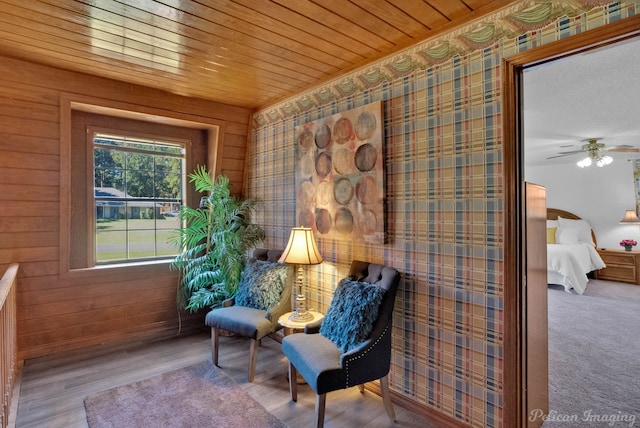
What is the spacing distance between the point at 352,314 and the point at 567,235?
6492 millimetres

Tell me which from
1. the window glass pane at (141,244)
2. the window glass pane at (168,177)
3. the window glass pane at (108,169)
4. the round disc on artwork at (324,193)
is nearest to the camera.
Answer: the round disc on artwork at (324,193)

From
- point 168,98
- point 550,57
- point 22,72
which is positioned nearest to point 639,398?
point 550,57

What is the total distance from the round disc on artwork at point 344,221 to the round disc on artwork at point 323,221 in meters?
0.11

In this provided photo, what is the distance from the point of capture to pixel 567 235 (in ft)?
22.0

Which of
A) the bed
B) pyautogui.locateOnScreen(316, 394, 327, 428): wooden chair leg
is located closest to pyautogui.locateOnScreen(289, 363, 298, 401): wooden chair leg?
pyautogui.locateOnScreen(316, 394, 327, 428): wooden chair leg

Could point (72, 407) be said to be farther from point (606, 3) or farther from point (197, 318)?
point (606, 3)

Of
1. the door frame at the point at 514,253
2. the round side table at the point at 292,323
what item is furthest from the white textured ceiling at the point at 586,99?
the round side table at the point at 292,323

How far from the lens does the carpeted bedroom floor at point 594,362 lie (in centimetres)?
228

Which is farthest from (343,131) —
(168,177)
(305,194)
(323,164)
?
(168,177)

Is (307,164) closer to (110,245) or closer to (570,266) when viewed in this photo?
(110,245)

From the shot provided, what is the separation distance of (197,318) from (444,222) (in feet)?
9.96

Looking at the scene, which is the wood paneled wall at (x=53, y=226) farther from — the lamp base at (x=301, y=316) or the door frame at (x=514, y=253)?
the door frame at (x=514, y=253)

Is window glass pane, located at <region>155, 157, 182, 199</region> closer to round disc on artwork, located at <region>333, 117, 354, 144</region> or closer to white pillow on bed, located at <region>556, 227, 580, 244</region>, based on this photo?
round disc on artwork, located at <region>333, 117, 354, 144</region>

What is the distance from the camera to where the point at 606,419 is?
7.31ft
